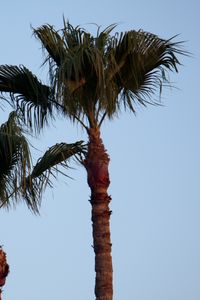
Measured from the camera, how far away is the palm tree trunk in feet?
61.1

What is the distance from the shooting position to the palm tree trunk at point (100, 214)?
18625 mm

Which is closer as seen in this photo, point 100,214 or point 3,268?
point 3,268

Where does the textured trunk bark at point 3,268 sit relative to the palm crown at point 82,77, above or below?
below

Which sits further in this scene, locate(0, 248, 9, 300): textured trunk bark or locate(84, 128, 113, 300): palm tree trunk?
locate(84, 128, 113, 300): palm tree trunk

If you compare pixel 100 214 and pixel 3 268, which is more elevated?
pixel 100 214

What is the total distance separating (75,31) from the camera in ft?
65.1

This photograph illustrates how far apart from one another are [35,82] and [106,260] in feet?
10.9

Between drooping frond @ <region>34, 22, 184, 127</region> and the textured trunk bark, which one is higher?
drooping frond @ <region>34, 22, 184, 127</region>

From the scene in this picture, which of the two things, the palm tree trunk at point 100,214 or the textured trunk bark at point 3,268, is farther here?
the palm tree trunk at point 100,214

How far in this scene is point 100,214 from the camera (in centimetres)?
1888

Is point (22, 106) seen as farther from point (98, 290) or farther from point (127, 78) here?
point (98, 290)

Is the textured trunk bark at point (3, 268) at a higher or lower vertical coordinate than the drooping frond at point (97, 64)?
lower

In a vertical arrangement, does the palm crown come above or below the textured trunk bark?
above

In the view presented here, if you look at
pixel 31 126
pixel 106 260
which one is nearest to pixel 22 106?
pixel 31 126
